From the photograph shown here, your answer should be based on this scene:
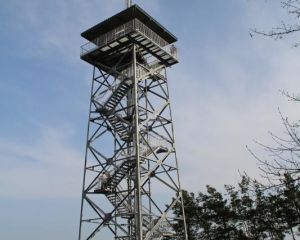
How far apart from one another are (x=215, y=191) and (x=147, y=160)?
1834 cm

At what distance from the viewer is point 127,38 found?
23.3 m

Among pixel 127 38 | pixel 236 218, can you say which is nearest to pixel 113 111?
pixel 127 38

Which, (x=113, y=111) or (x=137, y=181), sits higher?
(x=113, y=111)

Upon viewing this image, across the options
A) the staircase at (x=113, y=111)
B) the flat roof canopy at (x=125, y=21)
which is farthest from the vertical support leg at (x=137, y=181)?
the flat roof canopy at (x=125, y=21)

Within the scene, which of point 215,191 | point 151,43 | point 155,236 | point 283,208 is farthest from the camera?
point 215,191

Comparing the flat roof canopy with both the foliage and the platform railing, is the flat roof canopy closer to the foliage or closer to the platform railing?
the platform railing

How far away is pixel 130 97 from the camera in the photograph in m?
23.4

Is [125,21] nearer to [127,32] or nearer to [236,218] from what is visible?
[127,32]

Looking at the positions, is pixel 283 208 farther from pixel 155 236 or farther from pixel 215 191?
pixel 155 236

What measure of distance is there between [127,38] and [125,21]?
150cm

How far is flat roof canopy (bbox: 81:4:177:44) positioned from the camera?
23625 mm

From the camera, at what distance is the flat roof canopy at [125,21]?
23.6 metres

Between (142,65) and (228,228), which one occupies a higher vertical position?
(142,65)

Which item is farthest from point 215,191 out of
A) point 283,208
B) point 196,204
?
point 283,208
